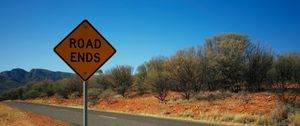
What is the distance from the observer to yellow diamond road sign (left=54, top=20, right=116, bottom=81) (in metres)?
4.95

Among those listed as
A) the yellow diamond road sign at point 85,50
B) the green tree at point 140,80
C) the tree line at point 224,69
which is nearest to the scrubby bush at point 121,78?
the green tree at point 140,80

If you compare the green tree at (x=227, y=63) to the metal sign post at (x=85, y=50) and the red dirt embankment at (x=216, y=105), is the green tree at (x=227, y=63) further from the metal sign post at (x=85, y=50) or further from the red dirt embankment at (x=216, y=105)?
the metal sign post at (x=85, y=50)

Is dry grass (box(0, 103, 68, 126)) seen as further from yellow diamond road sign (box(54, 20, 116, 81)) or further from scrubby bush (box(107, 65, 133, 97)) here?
scrubby bush (box(107, 65, 133, 97))

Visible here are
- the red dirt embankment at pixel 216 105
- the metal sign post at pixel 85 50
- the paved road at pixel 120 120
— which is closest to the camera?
the metal sign post at pixel 85 50

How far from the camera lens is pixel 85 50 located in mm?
5070

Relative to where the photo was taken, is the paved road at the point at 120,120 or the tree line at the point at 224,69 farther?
the tree line at the point at 224,69

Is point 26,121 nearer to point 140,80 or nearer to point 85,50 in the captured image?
point 85,50

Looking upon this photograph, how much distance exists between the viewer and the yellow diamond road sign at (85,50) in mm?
4953

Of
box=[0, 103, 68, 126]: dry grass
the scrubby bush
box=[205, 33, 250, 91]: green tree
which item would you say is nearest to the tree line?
box=[205, 33, 250, 91]: green tree

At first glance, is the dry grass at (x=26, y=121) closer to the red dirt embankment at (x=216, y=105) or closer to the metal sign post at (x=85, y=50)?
the red dirt embankment at (x=216, y=105)

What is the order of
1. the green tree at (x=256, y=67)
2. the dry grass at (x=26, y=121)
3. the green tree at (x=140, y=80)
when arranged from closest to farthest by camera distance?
the dry grass at (x=26, y=121) → the green tree at (x=256, y=67) → the green tree at (x=140, y=80)

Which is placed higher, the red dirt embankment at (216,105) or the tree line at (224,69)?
the tree line at (224,69)

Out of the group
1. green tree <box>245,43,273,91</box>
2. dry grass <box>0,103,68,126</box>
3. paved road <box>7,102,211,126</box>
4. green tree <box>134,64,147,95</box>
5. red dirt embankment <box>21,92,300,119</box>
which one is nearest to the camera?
paved road <box>7,102,211,126</box>

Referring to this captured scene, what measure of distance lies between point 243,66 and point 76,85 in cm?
3482
